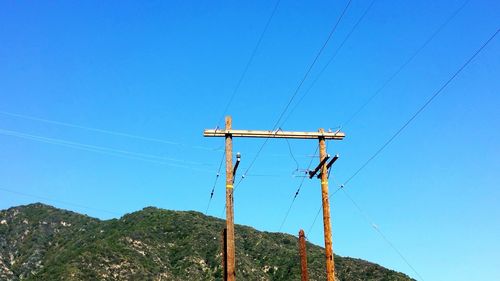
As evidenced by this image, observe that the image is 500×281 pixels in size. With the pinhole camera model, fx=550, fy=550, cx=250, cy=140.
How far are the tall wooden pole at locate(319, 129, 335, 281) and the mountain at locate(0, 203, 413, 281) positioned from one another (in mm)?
92277

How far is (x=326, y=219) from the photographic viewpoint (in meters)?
20.7

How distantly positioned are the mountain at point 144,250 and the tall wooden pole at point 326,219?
92277 mm

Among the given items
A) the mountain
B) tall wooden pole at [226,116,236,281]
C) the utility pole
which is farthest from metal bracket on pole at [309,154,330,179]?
the mountain


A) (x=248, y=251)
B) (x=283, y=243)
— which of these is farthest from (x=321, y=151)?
(x=283, y=243)

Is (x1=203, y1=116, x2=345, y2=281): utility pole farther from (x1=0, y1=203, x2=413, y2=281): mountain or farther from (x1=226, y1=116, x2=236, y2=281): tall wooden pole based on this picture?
(x1=0, y1=203, x2=413, y2=281): mountain

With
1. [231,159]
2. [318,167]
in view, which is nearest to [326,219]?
[318,167]

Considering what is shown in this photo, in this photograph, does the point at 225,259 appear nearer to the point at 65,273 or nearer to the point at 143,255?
the point at 65,273

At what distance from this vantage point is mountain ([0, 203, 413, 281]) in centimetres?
11962

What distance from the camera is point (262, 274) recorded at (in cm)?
12800

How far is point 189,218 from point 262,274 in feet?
129

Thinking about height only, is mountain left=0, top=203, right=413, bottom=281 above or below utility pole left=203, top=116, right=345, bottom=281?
above

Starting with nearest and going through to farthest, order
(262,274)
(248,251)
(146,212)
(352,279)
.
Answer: (352,279) < (262,274) < (248,251) < (146,212)

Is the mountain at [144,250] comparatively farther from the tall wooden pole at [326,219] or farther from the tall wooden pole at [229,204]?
the tall wooden pole at [229,204]

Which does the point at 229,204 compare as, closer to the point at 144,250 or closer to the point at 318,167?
the point at 318,167
